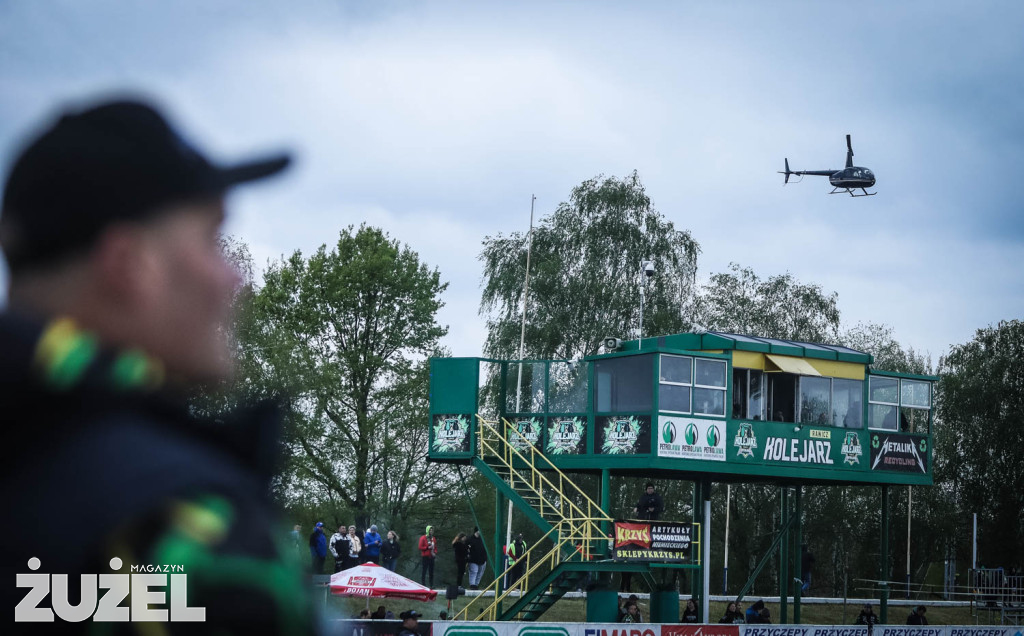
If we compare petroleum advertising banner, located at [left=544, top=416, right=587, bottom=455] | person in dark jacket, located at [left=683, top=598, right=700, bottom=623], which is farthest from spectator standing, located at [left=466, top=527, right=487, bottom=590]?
person in dark jacket, located at [left=683, top=598, right=700, bottom=623]

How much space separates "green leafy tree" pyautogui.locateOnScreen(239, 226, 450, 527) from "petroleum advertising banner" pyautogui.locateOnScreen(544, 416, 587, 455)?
16324mm

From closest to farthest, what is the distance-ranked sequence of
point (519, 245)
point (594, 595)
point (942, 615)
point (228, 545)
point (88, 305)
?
point (228, 545), point (88, 305), point (594, 595), point (942, 615), point (519, 245)

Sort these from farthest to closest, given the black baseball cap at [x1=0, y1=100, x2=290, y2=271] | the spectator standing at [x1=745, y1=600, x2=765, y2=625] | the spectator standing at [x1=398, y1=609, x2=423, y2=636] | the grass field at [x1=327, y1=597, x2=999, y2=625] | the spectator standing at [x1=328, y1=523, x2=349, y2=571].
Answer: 1. the grass field at [x1=327, y1=597, x2=999, y2=625]
2. the spectator standing at [x1=745, y1=600, x2=765, y2=625]
3. the spectator standing at [x1=328, y1=523, x2=349, y2=571]
4. the spectator standing at [x1=398, y1=609, x2=423, y2=636]
5. the black baseball cap at [x1=0, y1=100, x2=290, y2=271]

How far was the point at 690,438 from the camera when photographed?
30297mm

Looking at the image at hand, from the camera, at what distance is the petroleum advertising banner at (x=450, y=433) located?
32.3m

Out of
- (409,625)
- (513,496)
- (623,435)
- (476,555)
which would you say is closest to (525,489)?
(513,496)

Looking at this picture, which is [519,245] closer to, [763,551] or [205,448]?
[763,551]

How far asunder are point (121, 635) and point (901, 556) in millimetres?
66553

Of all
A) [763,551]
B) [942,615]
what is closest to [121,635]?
[942,615]

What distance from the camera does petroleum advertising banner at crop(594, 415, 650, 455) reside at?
98.0 feet

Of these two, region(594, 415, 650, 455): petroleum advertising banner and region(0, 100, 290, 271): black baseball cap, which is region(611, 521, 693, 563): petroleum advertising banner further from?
region(0, 100, 290, 271): black baseball cap

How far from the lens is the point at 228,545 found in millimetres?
1041

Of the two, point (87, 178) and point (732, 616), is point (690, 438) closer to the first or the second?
point (732, 616)

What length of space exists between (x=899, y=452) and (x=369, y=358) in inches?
867
